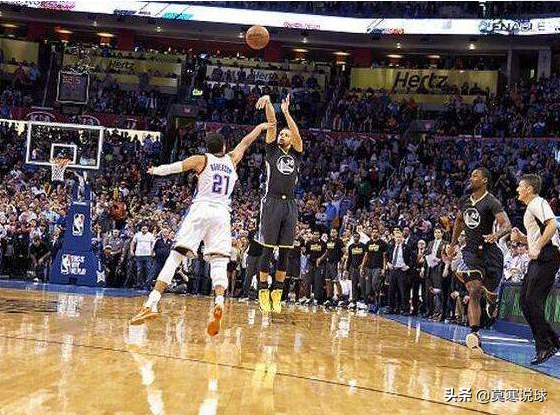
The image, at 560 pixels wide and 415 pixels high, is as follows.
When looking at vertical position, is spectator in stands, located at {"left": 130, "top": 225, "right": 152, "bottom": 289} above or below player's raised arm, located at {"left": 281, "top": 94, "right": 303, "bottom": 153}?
below

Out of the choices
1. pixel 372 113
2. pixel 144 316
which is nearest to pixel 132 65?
pixel 372 113

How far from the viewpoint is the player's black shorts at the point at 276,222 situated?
9133 millimetres

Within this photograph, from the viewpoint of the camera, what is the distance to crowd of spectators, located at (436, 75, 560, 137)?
85.6 feet

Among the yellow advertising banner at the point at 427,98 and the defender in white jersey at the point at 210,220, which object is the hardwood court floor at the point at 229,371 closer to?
the defender in white jersey at the point at 210,220

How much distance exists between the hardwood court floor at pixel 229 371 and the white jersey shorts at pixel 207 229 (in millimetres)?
805

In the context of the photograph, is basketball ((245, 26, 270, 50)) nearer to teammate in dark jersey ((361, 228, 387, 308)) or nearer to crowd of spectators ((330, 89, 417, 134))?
teammate in dark jersey ((361, 228, 387, 308))

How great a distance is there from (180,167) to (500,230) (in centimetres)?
323

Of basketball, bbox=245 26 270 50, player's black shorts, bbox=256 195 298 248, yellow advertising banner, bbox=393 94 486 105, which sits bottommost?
player's black shorts, bbox=256 195 298 248

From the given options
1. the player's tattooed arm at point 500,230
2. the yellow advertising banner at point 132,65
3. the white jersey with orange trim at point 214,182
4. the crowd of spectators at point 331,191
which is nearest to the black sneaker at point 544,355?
the player's tattooed arm at point 500,230

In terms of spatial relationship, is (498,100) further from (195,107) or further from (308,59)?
(195,107)

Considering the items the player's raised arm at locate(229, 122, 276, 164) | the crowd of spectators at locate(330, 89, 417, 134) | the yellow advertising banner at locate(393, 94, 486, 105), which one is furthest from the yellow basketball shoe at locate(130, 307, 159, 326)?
the yellow advertising banner at locate(393, 94, 486, 105)

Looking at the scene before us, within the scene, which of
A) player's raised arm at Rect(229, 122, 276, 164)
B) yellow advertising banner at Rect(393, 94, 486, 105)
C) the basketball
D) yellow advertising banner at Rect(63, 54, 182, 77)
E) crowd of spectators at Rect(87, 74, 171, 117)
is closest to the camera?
player's raised arm at Rect(229, 122, 276, 164)

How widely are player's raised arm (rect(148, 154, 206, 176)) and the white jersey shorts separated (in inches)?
13.4

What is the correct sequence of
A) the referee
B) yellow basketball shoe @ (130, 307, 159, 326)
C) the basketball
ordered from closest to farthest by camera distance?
yellow basketball shoe @ (130, 307, 159, 326)
the referee
the basketball
